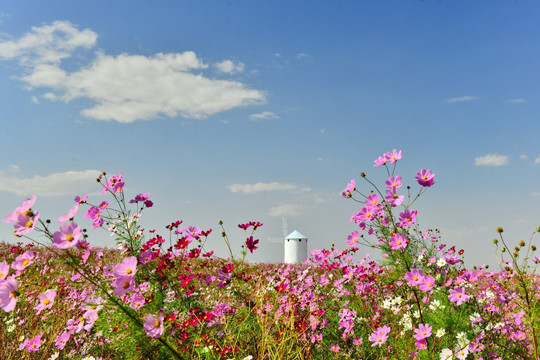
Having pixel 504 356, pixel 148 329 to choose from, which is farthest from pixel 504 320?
pixel 148 329

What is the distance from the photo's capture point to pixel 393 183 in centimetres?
318

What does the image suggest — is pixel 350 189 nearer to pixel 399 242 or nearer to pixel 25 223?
pixel 399 242

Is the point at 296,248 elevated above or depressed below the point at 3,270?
above

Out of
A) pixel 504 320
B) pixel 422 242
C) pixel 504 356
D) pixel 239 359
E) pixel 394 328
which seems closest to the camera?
pixel 239 359

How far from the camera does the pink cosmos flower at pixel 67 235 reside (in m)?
1.65

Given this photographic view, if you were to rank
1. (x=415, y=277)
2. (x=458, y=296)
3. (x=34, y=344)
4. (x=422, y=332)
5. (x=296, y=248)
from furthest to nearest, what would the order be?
(x=296, y=248) < (x=34, y=344) < (x=458, y=296) < (x=422, y=332) < (x=415, y=277)

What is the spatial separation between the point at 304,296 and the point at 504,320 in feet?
6.28

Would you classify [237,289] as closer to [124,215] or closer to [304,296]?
[304,296]

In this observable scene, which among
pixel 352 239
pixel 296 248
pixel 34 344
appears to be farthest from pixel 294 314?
pixel 296 248

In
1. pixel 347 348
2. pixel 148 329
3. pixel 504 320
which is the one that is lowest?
pixel 347 348

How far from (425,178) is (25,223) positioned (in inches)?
101

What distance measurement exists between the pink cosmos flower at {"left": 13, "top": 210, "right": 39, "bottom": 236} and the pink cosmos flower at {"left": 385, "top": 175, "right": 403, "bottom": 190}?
7.65 ft

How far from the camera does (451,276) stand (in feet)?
14.5

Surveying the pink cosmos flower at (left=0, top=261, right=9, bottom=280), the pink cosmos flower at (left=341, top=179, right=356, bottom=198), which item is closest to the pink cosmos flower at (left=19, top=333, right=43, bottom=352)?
the pink cosmos flower at (left=0, top=261, right=9, bottom=280)
